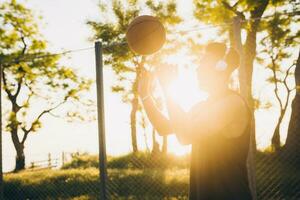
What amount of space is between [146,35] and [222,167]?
1465 mm

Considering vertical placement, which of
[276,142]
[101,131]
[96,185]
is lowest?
[96,185]

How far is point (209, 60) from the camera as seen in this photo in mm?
2293

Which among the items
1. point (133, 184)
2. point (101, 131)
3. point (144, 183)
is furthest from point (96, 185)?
point (101, 131)

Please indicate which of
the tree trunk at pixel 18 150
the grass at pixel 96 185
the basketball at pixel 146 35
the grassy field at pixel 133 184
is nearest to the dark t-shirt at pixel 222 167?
the basketball at pixel 146 35

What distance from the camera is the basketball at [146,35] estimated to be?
3225 mm

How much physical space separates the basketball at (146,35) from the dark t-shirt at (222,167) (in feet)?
3.98

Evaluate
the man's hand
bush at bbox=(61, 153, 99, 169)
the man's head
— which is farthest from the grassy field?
bush at bbox=(61, 153, 99, 169)

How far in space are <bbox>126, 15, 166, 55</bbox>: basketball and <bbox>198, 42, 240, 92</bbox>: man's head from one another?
97 centimetres

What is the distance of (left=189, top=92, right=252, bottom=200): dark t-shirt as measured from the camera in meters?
2.25

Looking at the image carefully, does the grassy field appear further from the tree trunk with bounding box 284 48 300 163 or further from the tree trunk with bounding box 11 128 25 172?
the tree trunk with bounding box 11 128 25 172

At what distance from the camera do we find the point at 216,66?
7.44 feet

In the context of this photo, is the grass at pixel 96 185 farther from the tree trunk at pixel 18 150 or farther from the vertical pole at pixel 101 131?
the tree trunk at pixel 18 150

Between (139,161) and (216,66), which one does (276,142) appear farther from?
(216,66)

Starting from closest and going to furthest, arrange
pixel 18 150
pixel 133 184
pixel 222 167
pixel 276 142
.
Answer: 1. pixel 222 167
2. pixel 133 184
3. pixel 276 142
4. pixel 18 150
